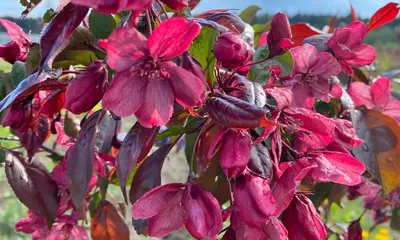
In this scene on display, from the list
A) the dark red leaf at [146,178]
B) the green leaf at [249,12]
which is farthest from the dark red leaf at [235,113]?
Answer: the green leaf at [249,12]

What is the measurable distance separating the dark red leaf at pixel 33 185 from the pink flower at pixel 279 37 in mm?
484

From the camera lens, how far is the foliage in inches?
22.3

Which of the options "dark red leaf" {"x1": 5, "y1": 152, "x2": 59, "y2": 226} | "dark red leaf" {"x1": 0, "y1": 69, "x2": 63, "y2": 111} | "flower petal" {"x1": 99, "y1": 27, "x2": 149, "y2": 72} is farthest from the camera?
"dark red leaf" {"x1": 5, "y1": 152, "x2": 59, "y2": 226}

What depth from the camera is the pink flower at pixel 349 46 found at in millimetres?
862

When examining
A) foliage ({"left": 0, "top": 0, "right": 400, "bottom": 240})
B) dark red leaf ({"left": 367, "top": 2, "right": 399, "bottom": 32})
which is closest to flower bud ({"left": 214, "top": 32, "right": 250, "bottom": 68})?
foliage ({"left": 0, "top": 0, "right": 400, "bottom": 240})

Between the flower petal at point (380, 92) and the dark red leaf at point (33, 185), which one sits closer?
the dark red leaf at point (33, 185)

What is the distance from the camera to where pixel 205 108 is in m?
0.64

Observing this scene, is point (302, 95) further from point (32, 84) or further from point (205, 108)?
point (32, 84)

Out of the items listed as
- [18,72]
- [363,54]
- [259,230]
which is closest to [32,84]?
[18,72]

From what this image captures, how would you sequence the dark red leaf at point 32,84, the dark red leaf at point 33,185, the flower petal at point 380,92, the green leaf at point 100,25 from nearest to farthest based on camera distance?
the dark red leaf at point 32,84, the green leaf at point 100,25, the dark red leaf at point 33,185, the flower petal at point 380,92

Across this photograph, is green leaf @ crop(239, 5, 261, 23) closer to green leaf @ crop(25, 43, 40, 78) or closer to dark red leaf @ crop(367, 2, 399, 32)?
dark red leaf @ crop(367, 2, 399, 32)

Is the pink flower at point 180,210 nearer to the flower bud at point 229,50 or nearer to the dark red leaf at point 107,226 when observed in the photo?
the flower bud at point 229,50

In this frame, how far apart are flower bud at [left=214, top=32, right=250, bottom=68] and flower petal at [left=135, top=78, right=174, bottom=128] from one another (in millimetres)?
87

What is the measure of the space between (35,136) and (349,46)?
51 cm
